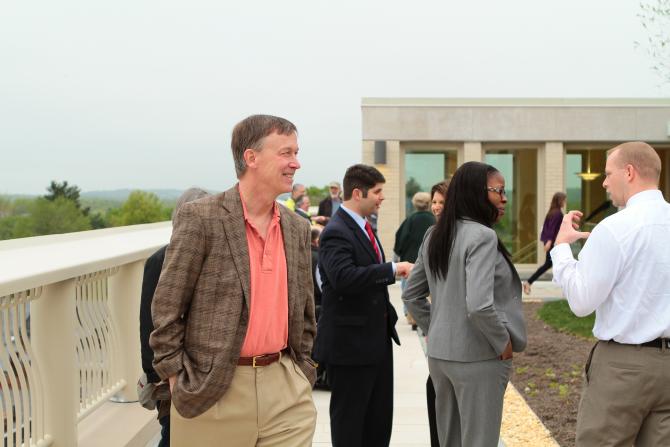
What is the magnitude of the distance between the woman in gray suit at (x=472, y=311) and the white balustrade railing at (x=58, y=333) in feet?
6.99

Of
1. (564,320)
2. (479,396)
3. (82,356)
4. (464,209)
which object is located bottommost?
(564,320)

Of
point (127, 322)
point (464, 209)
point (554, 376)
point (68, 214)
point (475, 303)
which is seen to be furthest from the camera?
point (68, 214)

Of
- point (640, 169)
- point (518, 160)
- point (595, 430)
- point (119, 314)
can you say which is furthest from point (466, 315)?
point (518, 160)

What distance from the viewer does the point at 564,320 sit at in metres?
12.3

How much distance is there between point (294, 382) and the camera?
3.26 m

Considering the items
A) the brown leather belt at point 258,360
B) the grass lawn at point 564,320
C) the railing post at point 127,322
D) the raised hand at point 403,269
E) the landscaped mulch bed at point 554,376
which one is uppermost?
the raised hand at point 403,269

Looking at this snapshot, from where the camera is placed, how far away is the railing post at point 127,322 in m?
6.63

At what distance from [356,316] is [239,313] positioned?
1861mm

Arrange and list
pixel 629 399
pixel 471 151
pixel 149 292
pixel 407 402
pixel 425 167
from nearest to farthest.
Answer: pixel 629 399 → pixel 149 292 → pixel 407 402 → pixel 471 151 → pixel 425 167

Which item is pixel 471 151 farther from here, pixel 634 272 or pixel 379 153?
pixel 634 272

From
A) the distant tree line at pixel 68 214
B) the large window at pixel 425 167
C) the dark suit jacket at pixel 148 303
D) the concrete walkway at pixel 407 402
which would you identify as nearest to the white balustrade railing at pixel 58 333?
the dark suit jacket at pixel 148 303

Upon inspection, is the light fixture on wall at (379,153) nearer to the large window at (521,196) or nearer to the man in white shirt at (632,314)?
the large window at (521,196)

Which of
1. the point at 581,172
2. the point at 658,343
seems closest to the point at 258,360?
the point at 658,343

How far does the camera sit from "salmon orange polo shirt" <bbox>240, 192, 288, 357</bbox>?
3150 mm
